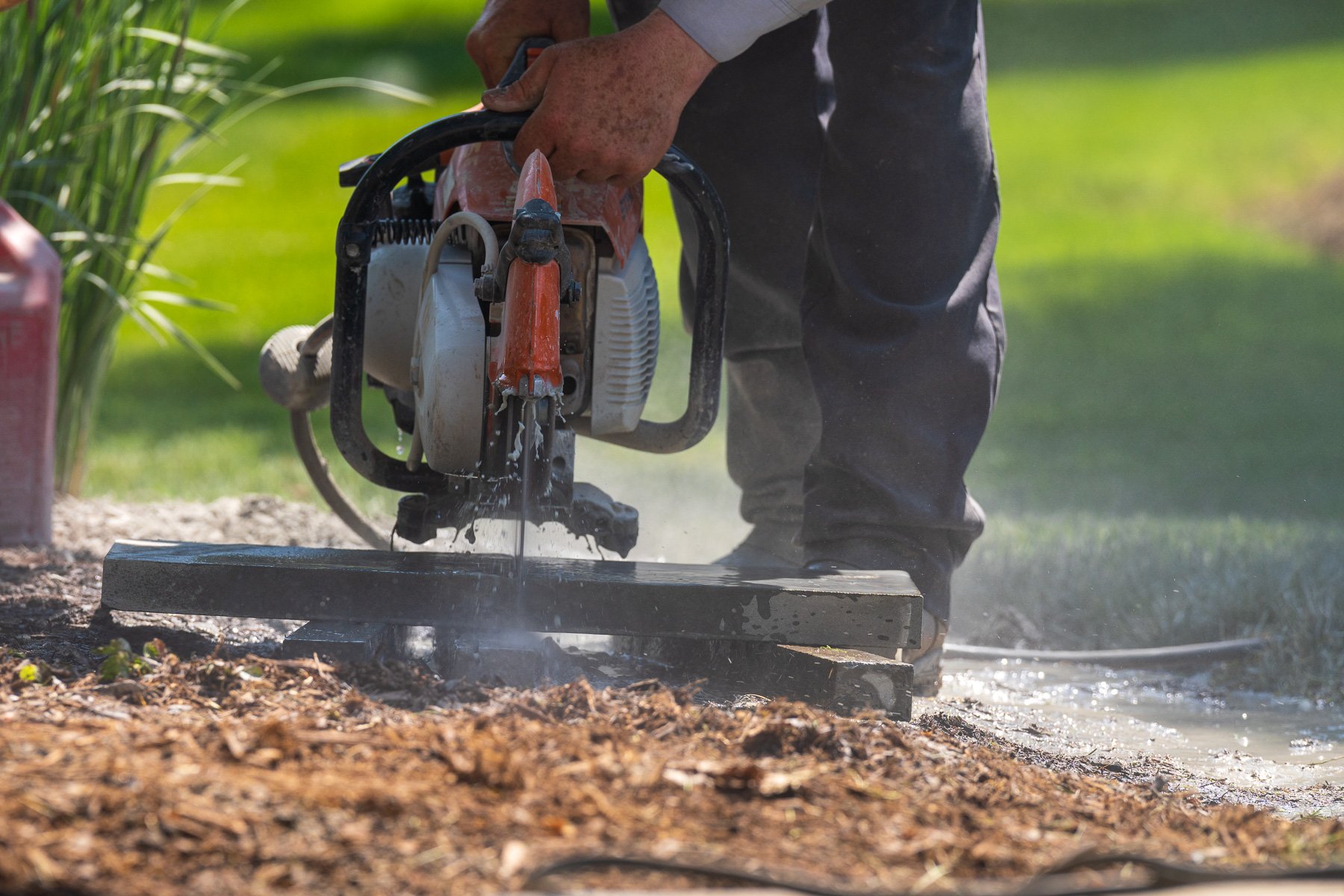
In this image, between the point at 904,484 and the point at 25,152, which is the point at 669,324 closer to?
the point at 25,152

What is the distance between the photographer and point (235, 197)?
11609 millimetres

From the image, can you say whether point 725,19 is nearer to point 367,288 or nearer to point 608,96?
point 608,96

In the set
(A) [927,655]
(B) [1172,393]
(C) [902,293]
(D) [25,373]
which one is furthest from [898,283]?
(B) [1172,393]

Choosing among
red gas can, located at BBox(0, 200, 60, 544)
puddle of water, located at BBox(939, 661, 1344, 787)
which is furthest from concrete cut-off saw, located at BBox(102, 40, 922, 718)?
red gas can, located at BBox(0, 200, 60, 544)

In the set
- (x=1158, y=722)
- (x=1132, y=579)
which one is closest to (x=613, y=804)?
(x=1158, y=722)

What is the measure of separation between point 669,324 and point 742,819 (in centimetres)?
535

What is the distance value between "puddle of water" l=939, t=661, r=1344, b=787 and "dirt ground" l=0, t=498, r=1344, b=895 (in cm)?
32

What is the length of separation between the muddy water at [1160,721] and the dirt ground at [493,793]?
0.27m

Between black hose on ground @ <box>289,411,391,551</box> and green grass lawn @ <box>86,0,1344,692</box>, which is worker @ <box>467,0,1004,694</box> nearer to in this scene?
green grass lawn @ <box>86,0,1344,692</box>

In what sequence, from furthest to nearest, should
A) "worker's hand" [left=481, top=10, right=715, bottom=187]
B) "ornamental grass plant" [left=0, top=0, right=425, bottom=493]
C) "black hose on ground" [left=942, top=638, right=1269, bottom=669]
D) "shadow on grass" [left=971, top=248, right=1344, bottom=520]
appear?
1. "shadow on grass" [left=971, top=248, right=1344, bottom=520]
2. "ornamental grass plant" [left=0, top=0, right=425, bottom=493]
3. "black hose on ground" [left=942, top=638, right=1269, bottom=669]
4. "worker's hand" [left=481, top=10, right=715, bottom=187]

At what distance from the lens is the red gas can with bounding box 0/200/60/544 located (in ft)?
9.09

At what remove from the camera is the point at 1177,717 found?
2412 millimetres

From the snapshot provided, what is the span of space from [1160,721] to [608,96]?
4.61 feet

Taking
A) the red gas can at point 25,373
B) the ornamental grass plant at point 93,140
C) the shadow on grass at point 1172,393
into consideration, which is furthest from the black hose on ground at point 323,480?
the shadow on grass at point 1172,393
